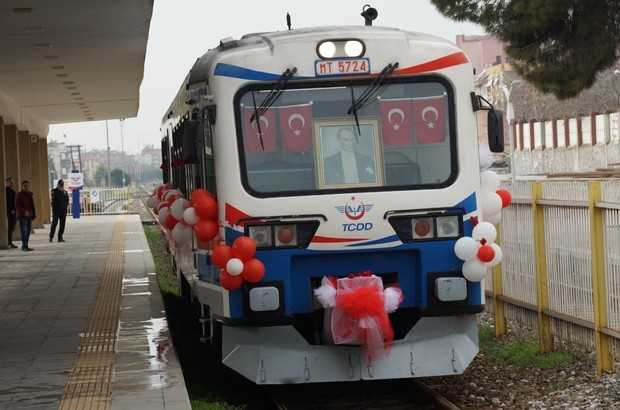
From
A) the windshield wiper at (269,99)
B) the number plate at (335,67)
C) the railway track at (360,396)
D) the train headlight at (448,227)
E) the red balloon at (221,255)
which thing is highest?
the number plate at (335,67)

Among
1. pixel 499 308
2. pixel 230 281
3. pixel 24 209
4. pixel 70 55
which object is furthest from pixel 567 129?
pixel 230 281

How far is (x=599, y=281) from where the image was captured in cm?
1095

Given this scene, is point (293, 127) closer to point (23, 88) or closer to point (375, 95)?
point (375, 95)

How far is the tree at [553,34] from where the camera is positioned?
2480 centimetres

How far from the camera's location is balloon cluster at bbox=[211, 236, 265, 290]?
384 inches

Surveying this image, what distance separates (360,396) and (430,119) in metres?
2.57

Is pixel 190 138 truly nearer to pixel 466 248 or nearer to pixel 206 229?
pixel 206 229

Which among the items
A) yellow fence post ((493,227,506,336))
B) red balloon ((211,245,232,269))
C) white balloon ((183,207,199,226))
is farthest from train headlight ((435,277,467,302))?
yellow fence post ((493,227,506,336))

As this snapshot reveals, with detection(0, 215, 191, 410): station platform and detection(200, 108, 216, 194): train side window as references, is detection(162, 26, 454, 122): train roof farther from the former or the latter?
detection(0, 215, 191, 410): station platform

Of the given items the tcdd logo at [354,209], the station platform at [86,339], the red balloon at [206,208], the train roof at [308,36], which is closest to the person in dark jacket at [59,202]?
the station platform at [86,339]

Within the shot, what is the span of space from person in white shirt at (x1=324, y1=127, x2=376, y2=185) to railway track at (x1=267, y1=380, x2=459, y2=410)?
6.13 ft

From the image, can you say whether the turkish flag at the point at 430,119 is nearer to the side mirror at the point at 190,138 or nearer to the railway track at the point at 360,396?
the side mirror at the point at 190,138

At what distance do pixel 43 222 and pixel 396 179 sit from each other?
3638cm

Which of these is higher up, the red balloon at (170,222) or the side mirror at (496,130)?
the side mirror at (496,130)
